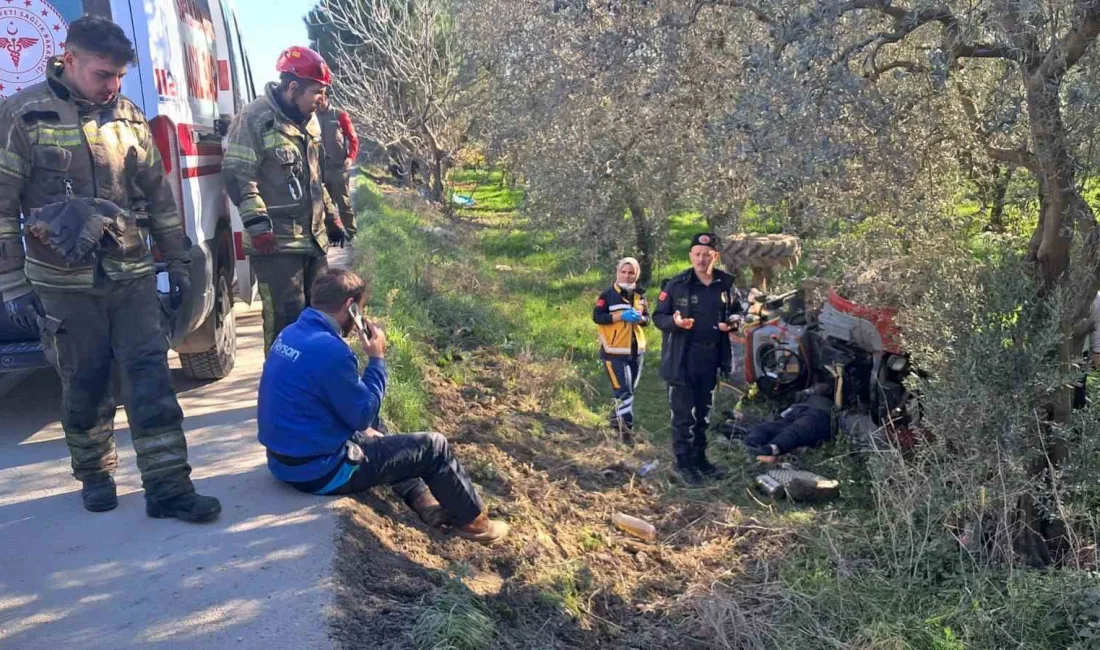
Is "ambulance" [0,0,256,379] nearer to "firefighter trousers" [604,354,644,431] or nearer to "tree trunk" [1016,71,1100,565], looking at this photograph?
"firefighter trousers" [604,354,644,431]

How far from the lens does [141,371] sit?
4.09 m

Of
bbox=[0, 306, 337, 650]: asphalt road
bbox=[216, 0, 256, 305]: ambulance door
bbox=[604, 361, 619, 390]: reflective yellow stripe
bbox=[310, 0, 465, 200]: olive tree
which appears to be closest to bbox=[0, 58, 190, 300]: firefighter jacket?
bbox=[0, 306, 337, 650]: asphalt road

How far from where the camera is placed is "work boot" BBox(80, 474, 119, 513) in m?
4.30

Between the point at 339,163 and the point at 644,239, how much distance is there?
646cm

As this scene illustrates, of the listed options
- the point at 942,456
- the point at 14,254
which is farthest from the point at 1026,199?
the point at 14,254

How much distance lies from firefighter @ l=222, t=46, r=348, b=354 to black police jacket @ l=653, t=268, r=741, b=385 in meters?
2.12

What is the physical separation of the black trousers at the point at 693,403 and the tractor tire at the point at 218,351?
3.01m

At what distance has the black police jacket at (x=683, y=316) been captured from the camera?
6.03 m

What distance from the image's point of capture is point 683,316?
603 cm

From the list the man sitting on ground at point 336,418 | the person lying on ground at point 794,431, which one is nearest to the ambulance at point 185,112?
the man sitting on ground at point 336,418

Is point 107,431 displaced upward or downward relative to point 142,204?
downward

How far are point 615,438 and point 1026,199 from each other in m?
3.22

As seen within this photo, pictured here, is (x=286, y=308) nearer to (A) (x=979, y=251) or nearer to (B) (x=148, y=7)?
(B) (x=148, y=7)

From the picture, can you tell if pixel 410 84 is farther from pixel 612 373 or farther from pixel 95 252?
pixel 95 252
